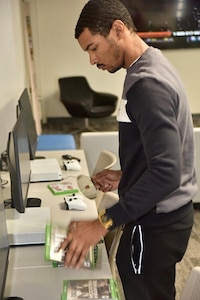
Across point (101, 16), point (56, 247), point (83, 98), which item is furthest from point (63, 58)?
point (56, 247)

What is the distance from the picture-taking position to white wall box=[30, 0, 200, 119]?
5.89 metres

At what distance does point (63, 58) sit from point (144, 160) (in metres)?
5.09

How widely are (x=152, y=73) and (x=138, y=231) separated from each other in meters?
0.60

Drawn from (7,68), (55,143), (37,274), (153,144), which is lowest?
(55,143)

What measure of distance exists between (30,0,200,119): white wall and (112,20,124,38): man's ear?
4781 mm

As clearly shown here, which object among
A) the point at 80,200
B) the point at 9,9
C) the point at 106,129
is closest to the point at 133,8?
the point at 106,129

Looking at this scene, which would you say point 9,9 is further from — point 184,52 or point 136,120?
point 184,52

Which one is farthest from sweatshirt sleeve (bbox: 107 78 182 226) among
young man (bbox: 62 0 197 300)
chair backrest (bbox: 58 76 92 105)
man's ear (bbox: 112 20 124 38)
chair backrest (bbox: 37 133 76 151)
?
chair backrest (bbox: 58 76 92 105)

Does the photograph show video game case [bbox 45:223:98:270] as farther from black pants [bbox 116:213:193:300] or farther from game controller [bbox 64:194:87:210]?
game controller [bbox 64:194:87:210]

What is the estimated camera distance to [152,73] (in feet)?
3.93

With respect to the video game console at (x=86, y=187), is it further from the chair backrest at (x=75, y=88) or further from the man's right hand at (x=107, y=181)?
the chair backrest at (x=75, y=88)

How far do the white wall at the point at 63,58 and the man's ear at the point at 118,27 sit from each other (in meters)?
4.78

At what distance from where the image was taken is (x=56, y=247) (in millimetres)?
1308

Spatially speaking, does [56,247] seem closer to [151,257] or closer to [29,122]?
[151,257]
